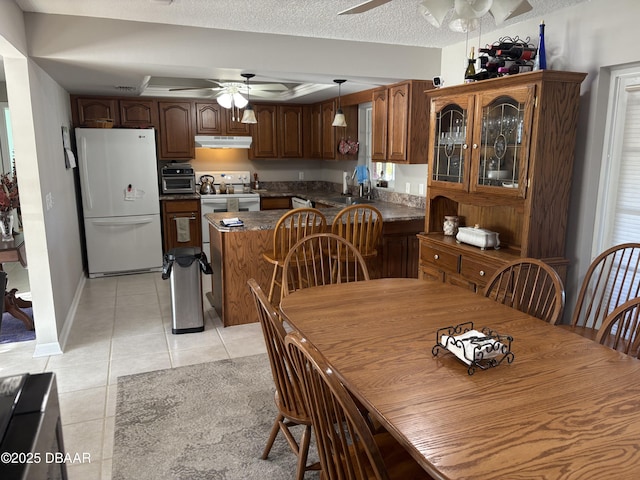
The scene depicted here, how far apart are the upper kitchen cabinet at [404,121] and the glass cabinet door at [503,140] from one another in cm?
110

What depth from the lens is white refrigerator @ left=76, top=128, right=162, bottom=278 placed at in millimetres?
5180

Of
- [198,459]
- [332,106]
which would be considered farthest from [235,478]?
[332,106]

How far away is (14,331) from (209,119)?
11.3 ft

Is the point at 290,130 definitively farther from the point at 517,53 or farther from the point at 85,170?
the point at 517,53

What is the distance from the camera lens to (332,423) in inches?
48.2

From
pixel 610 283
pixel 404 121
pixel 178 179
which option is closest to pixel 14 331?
pixel 178 179

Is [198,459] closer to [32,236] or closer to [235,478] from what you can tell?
[235,478]

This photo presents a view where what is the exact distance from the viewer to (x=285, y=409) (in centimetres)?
180

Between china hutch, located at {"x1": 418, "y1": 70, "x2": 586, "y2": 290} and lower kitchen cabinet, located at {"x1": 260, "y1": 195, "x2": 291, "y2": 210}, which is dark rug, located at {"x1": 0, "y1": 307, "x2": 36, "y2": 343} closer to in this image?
lower kitchen cabinet, located at {"x1": 260, "y1": 195, "x2": 291, "y2": 210}

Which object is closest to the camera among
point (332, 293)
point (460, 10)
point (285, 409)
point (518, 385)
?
point (518, 385)

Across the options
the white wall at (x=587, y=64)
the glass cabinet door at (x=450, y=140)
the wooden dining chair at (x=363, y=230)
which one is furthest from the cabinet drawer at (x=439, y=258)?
the white wall at (x=587, y=64)

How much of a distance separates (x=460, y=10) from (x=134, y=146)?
432cm

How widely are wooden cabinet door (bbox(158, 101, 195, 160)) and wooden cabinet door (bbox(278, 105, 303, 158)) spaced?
122 cm

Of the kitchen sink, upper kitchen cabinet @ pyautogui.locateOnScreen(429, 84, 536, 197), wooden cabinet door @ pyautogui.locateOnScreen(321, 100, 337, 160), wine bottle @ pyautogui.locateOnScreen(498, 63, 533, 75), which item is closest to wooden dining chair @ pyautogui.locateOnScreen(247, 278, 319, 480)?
upper kitchen cabinet @ pyautogui.locateOnScreen(429, 84, 536, 197)
